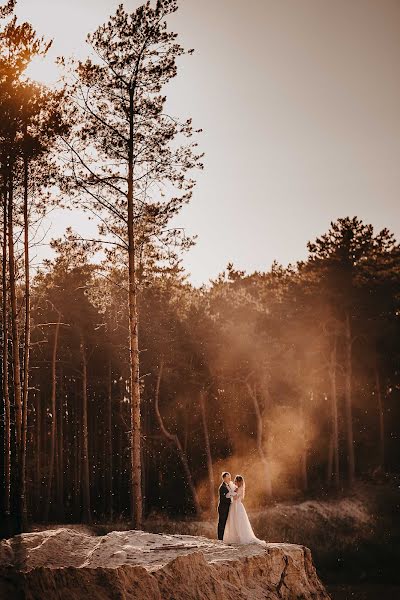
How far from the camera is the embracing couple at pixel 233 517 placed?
12.7m

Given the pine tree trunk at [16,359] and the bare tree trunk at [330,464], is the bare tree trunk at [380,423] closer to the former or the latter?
the bare tree trunk at [330,464]

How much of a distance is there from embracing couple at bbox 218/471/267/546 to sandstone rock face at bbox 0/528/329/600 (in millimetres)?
1621

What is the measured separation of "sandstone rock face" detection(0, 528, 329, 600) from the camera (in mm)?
7301

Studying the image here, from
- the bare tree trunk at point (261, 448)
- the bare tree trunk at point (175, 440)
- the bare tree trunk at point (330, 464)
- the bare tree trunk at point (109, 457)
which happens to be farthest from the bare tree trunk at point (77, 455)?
the bare tree trunk at point (330, 464)

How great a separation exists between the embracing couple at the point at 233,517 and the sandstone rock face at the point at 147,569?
5.32ft

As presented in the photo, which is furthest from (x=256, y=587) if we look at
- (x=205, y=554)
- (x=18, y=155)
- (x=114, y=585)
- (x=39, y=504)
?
(x=39, y=504)

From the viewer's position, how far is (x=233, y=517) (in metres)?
12.9

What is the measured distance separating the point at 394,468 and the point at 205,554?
26169 millimetres

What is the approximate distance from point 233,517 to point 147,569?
514 cm

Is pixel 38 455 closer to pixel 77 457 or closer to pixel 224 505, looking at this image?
pixel 77 457

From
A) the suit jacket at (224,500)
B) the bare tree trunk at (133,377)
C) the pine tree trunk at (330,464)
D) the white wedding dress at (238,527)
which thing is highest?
the bare tree trunk at (133,377)

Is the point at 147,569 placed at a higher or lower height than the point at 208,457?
higher

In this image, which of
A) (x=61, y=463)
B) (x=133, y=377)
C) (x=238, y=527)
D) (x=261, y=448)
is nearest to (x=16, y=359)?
(x=133, y=377)

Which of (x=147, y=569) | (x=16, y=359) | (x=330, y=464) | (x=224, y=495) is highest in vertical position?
(x=16, y=359)
